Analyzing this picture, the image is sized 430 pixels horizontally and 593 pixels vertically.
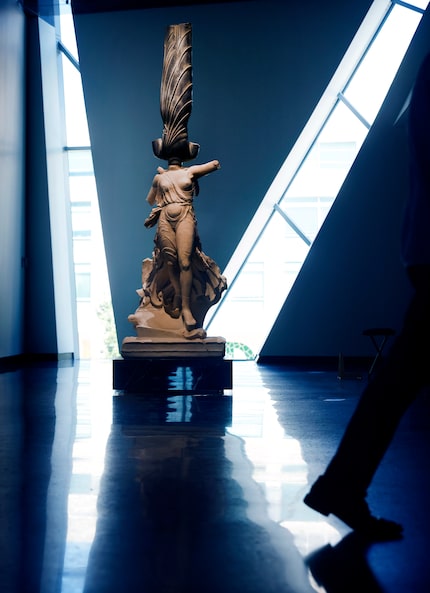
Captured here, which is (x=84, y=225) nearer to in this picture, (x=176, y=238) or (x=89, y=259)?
(x=89, y=259)

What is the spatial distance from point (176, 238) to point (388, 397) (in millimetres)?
4334

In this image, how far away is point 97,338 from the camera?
36.8ft

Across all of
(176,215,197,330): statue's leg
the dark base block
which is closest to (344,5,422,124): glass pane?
(176,215,197,330): statue's leg

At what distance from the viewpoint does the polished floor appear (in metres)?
1.40

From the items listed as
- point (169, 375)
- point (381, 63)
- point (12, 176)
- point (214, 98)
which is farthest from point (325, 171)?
point (169, 375)

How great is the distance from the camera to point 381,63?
949cm

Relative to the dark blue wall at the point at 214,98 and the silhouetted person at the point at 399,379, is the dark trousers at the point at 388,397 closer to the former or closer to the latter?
the silhouetted person at the point at 399,379

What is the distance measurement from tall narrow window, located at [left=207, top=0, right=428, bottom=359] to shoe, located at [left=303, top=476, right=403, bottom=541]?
808 cm

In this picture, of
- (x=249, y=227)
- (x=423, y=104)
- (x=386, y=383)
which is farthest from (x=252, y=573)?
(x=249, y=227)

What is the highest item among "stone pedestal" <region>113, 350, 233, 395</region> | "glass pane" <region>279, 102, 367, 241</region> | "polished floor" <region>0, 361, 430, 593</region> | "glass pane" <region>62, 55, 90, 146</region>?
"glass pane" <region>62, 55, 90, 146</region>

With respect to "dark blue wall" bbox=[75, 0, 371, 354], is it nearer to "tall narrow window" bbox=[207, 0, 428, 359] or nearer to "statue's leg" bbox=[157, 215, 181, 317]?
"tall narrow window" bbox=[207, 0, 428, 359]

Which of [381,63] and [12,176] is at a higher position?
[381,63]

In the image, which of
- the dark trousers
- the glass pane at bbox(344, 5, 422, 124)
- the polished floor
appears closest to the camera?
the polished floor

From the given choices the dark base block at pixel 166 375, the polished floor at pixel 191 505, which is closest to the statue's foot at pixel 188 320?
the dark base block at pixel 166 375
